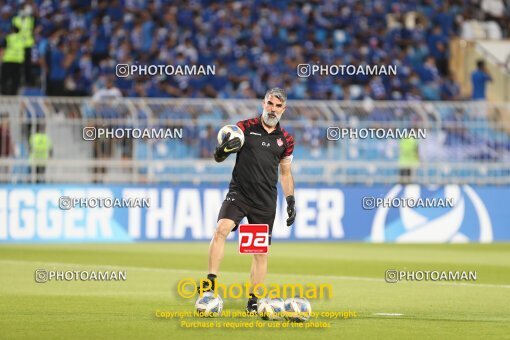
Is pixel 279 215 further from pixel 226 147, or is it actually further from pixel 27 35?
pixel 226 147

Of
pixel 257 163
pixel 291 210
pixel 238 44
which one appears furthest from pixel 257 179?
pixel 238 44

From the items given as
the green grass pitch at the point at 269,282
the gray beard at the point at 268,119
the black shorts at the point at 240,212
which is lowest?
the green grass pitch at the point at 269,282

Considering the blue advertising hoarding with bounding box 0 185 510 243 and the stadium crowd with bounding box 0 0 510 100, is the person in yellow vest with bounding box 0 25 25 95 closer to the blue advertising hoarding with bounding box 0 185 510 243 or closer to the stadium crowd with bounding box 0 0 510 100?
the stadium crowd with bounding box 0 0 510 100

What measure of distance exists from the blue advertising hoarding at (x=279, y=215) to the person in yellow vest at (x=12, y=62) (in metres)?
4.87

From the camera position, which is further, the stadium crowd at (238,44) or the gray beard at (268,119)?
the stadium crowd at (238,44)

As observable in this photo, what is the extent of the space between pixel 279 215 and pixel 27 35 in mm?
8769

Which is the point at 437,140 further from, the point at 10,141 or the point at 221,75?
the point at 10,141

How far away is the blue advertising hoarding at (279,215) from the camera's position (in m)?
26.4

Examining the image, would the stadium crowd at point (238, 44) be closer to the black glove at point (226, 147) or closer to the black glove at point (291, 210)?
the black glove at point (291, 210)

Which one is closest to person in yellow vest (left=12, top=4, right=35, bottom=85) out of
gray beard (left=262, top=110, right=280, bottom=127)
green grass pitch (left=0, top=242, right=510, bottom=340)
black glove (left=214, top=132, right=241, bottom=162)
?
green grass pitch (left=0, top=242, right=510, bottom=340)

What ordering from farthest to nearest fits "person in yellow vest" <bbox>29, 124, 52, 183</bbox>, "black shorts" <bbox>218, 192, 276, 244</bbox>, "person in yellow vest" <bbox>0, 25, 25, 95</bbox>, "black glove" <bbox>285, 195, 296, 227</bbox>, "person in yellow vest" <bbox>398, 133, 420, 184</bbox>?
"person in yellow vest" <bbox>0, 25, 25, 95</bbox> < "person in yellow vest" <bbox>398, 133, 420, 184</bbox> < "person in yellow vest" <bbox>29, 124, 52, 183</bbox> < "black glove" <bbox>285, 195, 296, 227</bbox> < "black shorts" <bbox>218, 192, 276, 244</bbox>

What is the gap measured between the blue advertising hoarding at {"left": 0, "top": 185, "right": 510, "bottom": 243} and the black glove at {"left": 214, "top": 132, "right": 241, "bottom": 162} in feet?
45.3

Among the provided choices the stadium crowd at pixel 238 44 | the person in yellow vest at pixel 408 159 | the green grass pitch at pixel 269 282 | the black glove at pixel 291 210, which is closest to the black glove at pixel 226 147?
the black glove at pixel 291 210

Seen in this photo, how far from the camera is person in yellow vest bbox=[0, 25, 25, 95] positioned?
30.6m
